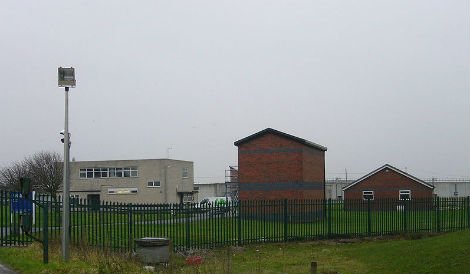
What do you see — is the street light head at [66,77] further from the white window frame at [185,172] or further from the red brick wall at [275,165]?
the white window frame at [185,172]

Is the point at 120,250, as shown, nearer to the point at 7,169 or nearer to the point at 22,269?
the point at 22,269

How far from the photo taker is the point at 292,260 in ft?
58.5

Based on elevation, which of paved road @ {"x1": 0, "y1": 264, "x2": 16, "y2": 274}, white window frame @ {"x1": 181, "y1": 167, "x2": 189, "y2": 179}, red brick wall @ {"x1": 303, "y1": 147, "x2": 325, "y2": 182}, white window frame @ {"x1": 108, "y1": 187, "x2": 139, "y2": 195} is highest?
red brick wall @ {"x1": 303, "y1": 147, "x2": 325, "y2": 182}

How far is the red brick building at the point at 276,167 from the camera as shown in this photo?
4159cm

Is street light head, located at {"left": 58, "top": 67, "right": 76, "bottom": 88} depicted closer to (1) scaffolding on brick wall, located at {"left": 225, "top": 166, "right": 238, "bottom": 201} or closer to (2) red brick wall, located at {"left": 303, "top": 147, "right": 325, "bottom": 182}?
(2) red brick wall, located at {"left": 303, "top": 147, "right": 325, "bottom": 182}

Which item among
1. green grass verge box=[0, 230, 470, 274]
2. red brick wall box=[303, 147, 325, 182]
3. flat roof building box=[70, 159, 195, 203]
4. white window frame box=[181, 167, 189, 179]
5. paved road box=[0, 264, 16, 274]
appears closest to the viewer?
paved road box=[0, 264, 16, 274]

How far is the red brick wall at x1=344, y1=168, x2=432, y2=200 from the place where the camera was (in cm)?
5834

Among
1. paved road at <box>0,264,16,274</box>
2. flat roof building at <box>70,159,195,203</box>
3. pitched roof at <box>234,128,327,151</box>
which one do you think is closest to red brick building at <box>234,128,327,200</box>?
pitched roof at <box>234,128,327,151</box>

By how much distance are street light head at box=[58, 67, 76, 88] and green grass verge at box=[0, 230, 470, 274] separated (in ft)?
11.7

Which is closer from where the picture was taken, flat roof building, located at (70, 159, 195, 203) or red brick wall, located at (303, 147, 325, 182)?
red brick wall, located at (303, 147, 325, 182)

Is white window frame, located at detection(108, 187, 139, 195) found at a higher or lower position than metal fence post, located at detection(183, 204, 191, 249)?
lower

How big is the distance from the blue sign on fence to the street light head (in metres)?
2.55

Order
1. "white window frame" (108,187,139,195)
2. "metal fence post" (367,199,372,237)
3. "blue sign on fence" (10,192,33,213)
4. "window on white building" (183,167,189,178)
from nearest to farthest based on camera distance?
"blue sign on fence" (10,192,33,213) → "metal fence post" (367,199,372,237) → "white window frame" (108,187,139,195) → "window on white building" (183,167,189,178)

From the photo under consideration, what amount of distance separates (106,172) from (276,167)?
37.9m
